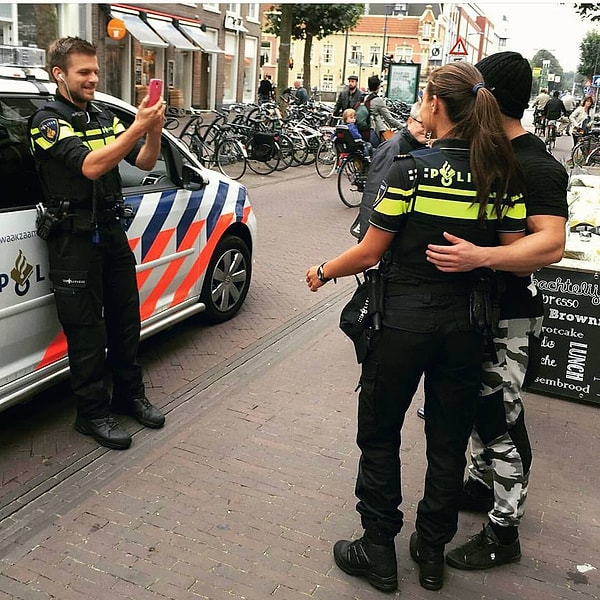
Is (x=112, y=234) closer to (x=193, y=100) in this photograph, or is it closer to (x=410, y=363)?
(x=410, y=363)

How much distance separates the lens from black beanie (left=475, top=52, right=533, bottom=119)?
287 centimetres

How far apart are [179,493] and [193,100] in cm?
3214

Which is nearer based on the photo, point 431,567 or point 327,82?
point 431,567

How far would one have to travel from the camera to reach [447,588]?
9.83 ft

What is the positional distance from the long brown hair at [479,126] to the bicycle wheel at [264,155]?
1316 centimetres

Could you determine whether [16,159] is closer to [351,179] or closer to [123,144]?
[123,144]

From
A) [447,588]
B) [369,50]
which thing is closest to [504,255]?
[447,588]

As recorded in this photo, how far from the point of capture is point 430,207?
2.53m

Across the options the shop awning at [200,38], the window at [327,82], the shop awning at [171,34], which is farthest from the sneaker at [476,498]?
the window at [327,82]

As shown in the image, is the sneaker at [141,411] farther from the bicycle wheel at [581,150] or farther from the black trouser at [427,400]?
the bicycle wheel at [581,150]

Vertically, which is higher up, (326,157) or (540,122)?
(540,122)

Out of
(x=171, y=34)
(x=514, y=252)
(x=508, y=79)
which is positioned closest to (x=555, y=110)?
(x=171, y=34)

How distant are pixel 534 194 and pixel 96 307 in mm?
2306

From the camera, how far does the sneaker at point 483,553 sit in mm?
3109
